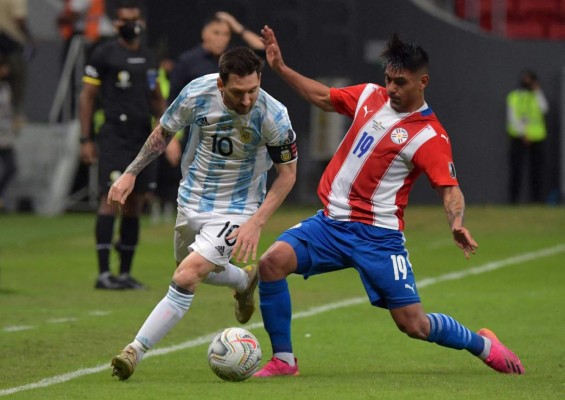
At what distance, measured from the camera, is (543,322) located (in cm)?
1152

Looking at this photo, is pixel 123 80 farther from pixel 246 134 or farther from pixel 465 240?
pixel 465 240

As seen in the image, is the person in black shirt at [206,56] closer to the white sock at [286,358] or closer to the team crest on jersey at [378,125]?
the team crest on jersey at [378,125]

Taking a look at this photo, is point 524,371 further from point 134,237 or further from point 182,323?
point 134,237

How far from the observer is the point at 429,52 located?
27.3m

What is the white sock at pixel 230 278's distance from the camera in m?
9.55

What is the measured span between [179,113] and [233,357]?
147cm

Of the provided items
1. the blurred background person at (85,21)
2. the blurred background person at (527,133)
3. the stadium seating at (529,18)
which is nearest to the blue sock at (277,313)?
the blurred background person at (85,21)

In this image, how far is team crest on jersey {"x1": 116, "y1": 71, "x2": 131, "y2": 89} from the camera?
13961 millimetres

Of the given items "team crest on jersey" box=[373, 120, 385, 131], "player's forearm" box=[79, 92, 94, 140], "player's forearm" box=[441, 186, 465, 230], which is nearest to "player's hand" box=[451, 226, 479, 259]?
"player's forearm" box=[441, 186, 465, 230]

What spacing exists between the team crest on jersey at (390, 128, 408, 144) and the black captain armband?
58 centimetres

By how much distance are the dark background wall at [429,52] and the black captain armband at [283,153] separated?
16773 millimetres

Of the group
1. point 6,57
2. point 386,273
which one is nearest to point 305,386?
point 386,273

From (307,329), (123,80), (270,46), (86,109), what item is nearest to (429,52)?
(123,80)

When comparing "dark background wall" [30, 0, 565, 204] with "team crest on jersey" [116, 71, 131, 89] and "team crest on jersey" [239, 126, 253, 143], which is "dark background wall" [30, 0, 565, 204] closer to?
"team crest on jersey" [116, 71, 131, 89]
